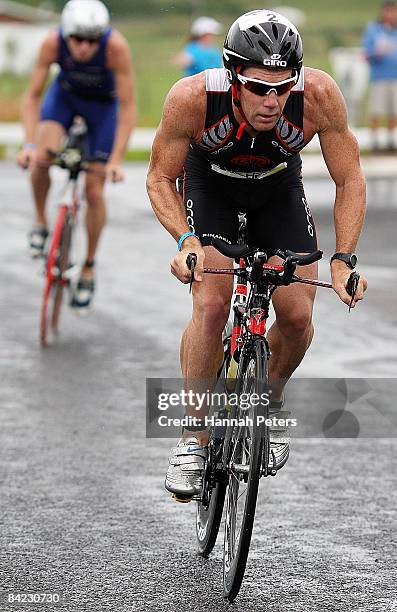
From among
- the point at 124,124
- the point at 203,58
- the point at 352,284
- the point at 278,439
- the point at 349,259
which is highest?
the point at 203,58

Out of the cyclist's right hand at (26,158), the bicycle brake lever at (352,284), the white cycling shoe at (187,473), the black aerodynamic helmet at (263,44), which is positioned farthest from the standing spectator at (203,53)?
the bicycle brake lever at (352,284)

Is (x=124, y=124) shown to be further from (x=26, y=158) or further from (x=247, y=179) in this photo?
(x=247, y=179)

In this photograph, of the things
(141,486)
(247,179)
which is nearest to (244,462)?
(247,179)

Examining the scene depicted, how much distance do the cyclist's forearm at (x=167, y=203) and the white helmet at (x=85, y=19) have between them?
A: 15.5 feet

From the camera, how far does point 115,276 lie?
12.7 m

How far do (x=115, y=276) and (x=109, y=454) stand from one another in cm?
549

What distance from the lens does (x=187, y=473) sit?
224 inches

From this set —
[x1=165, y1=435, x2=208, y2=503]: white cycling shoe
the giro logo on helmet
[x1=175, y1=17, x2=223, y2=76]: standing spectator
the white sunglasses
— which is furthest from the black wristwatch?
[x1=175, y1=17, x2=223, y2=76]: standing spectator

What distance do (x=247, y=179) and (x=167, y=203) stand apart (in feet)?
1.28

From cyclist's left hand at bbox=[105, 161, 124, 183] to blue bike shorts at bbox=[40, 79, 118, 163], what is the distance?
661 millimetres

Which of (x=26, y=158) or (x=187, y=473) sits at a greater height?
(x=26, y=158)

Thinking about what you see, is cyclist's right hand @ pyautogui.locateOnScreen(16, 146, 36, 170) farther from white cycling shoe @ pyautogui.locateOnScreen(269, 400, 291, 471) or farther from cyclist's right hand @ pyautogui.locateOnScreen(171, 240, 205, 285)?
cyclist's right hand @ pyautogui.locateOnScreen(171, 240, 205, 285)

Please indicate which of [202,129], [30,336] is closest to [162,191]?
[202,129]

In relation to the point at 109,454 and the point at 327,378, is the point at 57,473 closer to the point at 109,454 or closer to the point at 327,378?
the point at 109,454
